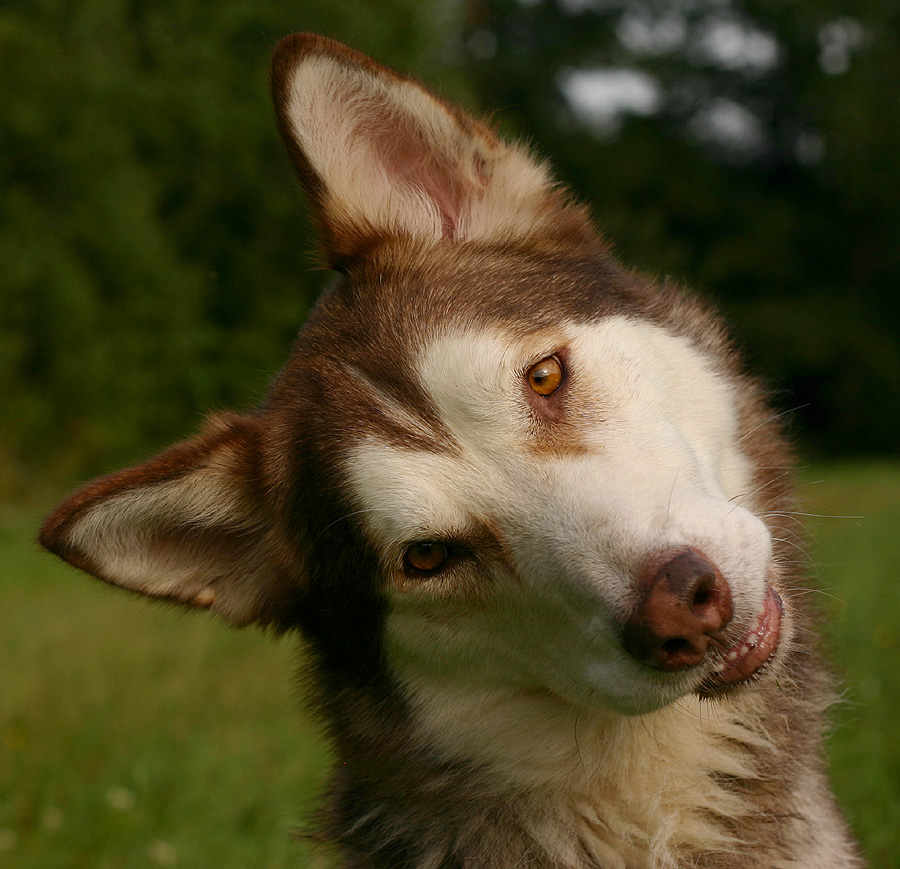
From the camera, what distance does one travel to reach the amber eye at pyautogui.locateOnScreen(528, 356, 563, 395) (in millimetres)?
2756

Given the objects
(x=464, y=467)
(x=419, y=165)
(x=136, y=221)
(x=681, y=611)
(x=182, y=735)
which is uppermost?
(x=136, y=221)

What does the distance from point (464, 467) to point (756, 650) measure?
2.95 ft

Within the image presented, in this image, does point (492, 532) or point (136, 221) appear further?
point (136, 221)

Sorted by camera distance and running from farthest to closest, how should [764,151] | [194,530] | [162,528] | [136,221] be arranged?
[764,151], [136,221], [194,530], [162,528]

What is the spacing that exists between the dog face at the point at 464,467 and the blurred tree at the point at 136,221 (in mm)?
12740

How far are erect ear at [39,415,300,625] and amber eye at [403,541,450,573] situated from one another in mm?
592

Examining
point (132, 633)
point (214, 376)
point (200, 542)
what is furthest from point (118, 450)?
point (200, 542)

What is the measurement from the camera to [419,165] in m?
3.46

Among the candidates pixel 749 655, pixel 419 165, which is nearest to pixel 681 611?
pixel 749 655

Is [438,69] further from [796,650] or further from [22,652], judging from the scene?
[796,650]

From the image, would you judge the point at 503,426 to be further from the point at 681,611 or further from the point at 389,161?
the point at 389,161

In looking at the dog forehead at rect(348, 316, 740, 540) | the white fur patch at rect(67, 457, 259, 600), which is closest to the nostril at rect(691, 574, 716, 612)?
the dog forehead at rect(348, 316, 740, 540)

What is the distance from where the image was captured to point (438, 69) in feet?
73.2

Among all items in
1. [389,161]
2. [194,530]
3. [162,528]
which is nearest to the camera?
[162,528]
